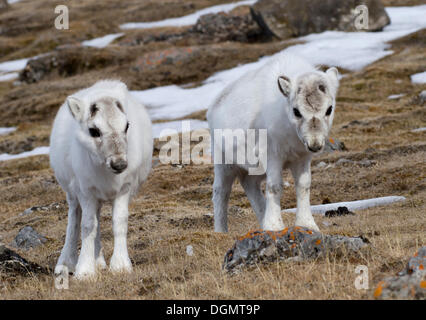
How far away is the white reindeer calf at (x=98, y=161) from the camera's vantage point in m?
9.31

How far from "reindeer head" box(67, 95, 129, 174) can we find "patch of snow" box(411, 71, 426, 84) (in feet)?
115

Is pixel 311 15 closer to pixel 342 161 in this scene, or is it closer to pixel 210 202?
pixel 342 161

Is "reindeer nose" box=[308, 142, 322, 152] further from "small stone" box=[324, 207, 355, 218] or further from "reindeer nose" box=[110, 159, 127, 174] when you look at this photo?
"small stone" box=[324, 207, 355, 218]

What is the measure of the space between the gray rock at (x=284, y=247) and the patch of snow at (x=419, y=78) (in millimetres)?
34813

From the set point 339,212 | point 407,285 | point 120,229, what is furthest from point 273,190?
point 339,212

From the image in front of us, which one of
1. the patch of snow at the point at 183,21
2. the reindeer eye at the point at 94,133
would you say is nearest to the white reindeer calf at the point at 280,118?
the reindeer eye at the point at 94,133

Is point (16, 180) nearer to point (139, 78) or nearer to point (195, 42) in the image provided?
point (139, 78)

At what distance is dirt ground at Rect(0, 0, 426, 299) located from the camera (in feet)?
25.6

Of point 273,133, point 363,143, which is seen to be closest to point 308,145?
point 273,133

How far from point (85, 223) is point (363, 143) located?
1865 centimetres

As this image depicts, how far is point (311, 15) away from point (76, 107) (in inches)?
2100

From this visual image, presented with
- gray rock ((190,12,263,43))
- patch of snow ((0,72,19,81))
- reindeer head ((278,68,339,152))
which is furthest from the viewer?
gray rock ((190,12,263,43))

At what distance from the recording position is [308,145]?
8.82 metres

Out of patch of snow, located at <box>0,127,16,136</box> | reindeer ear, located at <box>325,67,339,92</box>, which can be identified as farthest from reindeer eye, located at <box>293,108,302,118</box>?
patch of snow, located at <box>0,127,16,136</box>
